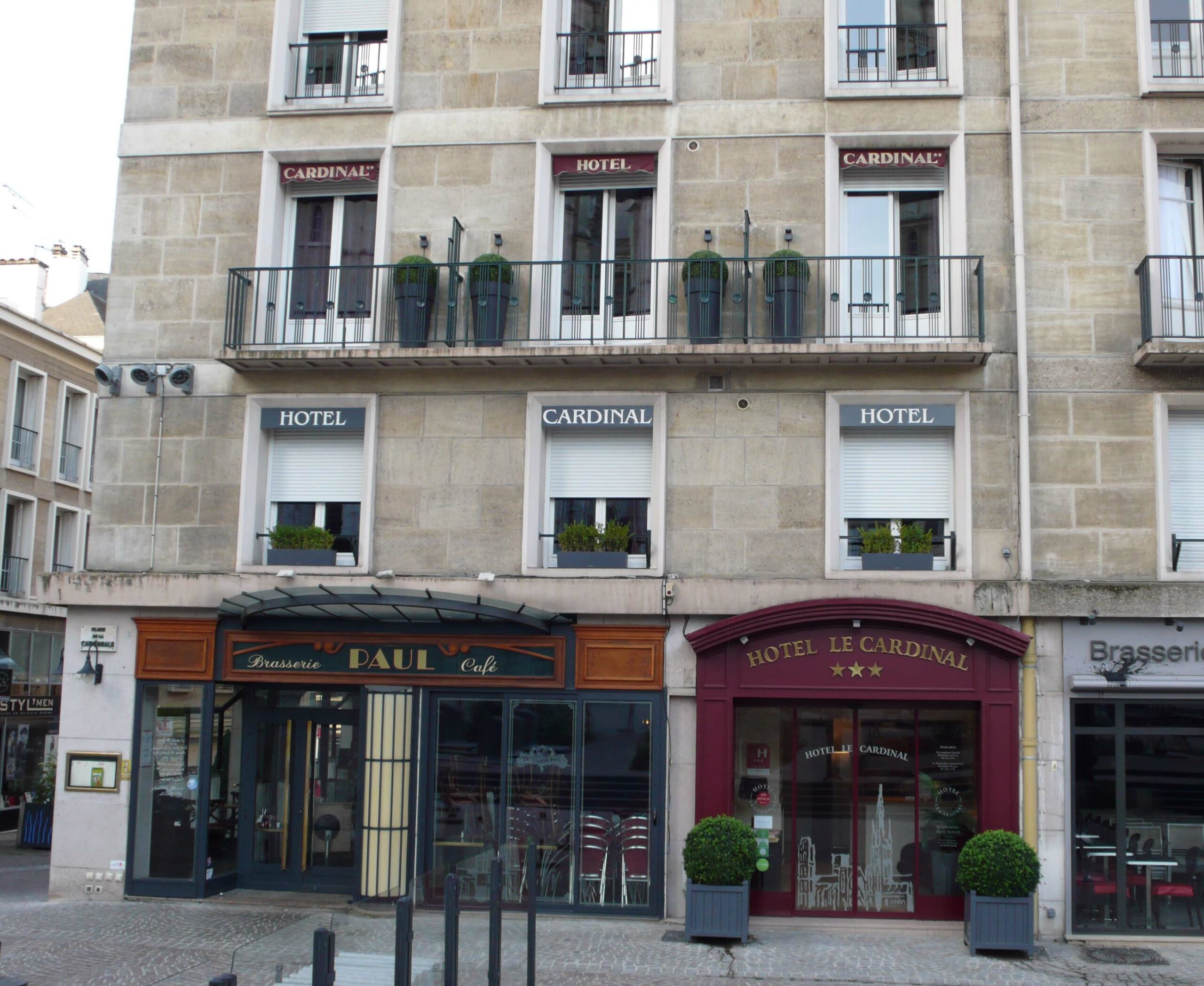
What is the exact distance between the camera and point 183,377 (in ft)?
49.8

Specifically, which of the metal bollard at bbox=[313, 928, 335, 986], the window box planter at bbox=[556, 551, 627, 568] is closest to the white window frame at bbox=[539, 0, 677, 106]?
the window box planter at bbox=[556, 551, 627, 568]

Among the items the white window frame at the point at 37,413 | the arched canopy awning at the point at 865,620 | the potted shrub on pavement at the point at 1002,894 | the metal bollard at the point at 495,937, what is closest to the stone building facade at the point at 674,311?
the arched canopy awning at the point at 865,620

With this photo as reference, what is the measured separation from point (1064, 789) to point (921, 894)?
6.32 ft

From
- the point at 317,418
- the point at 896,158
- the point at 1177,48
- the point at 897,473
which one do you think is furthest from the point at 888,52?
the point at 317,418

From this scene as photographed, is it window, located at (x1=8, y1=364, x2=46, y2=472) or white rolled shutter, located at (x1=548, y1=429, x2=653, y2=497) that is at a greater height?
window, located at (x1=8, y1=364, x2=46, y2=472)

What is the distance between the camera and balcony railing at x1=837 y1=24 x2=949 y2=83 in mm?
14805

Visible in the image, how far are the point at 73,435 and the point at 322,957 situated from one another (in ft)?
79.1

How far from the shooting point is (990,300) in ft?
46.3

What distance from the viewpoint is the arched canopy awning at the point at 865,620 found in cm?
1323

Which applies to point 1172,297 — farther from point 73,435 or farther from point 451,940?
point 73,435

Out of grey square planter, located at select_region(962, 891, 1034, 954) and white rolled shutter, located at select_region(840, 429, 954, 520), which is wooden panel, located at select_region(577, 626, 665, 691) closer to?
white rolled shutter, located at select_region(840, 429, 954, 520)

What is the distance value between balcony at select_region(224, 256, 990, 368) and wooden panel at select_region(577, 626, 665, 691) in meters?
3.10

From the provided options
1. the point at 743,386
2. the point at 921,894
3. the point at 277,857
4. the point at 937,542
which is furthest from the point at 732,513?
the point at 277,857

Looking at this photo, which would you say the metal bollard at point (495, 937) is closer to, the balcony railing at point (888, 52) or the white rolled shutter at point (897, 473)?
the white rolled shutter at point (897, 473)
